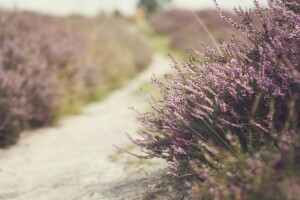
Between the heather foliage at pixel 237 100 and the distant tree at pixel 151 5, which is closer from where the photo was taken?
the heather foliage at pixel 237 100

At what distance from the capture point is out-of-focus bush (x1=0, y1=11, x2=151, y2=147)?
7.09 m

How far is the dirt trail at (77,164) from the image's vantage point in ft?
13.3

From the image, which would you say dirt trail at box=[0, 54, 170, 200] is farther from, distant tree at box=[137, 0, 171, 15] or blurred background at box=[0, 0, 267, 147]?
distant tree at box=[137, 0, 171, 15]

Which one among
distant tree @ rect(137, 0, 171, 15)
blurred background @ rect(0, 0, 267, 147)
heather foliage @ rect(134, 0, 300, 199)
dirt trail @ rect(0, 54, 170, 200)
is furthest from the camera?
distant tree @ rect(137, 0, 171, 15)

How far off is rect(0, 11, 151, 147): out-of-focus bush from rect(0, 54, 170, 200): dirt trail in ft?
1.17

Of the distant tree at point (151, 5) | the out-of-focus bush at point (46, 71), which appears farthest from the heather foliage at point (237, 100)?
the distant tree at point (151, 5)

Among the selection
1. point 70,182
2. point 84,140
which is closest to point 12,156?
point 84,140

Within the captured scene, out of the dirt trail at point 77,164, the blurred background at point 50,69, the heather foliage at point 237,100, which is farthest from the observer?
the blurred background at point 50,69

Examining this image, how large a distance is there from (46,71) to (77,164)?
3.83 m

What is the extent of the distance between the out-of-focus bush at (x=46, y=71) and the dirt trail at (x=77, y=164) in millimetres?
356

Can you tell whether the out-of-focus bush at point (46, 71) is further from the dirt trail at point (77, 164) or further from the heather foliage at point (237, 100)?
the heather foliage at point (237, 100)

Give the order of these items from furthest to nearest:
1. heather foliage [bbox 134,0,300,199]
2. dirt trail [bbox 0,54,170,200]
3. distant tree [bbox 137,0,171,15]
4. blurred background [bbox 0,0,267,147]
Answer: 1. distant tree [bbox 137,0,171,15]
2. blurred background [bbox 0,0,267,147]
3. dirt trail [bbox 0,54,170,200]
4. heather foliage [bbox 134,0,300,199]

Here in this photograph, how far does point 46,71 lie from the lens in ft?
29.0

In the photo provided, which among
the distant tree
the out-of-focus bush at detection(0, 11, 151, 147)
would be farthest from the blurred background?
the distant tree
